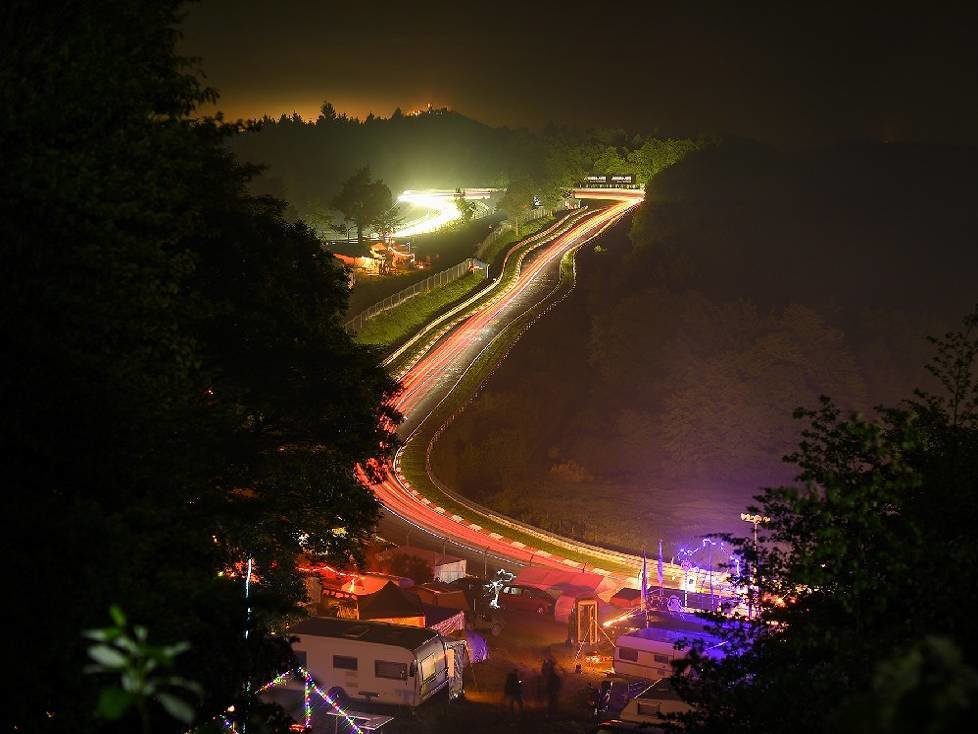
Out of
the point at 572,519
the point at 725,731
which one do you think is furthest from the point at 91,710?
the point at 572,519

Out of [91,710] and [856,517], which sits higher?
[856,517]

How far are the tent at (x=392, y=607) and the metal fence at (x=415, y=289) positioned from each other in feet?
93.7

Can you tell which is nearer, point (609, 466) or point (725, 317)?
→ point (609, 466)

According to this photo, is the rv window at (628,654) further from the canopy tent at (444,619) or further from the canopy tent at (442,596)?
the canopy tent at (442,596)

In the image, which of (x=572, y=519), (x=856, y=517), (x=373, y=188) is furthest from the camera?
(x=373, y=188)

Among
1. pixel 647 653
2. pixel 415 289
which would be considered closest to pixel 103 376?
pixel 647 653

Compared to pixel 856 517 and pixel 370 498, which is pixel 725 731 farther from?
pixel 370 498

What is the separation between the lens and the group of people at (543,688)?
2197 cm

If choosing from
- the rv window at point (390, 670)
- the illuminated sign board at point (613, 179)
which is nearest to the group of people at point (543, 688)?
the rv window at point (390, 670)

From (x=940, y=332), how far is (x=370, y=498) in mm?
71848

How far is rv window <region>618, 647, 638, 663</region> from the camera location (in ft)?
77.7

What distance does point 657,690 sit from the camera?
65.9ft

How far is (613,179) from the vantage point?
134125 millimetres

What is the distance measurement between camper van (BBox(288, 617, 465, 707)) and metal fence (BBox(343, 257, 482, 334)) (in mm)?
33056
